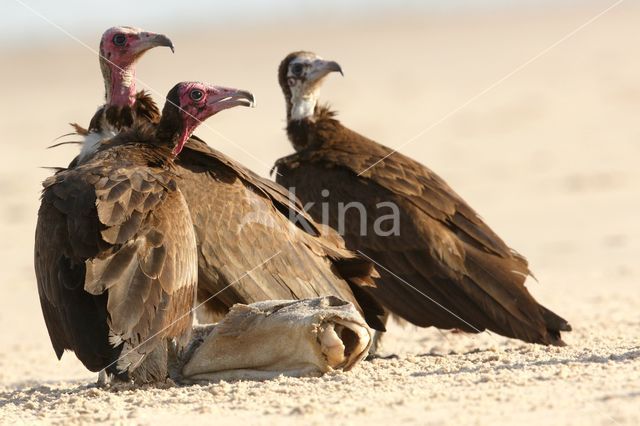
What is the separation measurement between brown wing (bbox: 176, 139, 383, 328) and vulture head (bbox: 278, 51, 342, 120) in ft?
9.58

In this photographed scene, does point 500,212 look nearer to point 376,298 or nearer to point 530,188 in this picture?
point 530,188

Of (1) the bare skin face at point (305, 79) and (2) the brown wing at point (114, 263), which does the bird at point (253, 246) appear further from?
(1) the bare skin face at point (305, 79)

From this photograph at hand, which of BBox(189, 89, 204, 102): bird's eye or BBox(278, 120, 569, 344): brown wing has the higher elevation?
BBox(189, 89, 204, 102): bird's eye

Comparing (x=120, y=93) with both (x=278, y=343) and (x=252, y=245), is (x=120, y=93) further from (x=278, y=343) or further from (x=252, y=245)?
(x=278, y=343)

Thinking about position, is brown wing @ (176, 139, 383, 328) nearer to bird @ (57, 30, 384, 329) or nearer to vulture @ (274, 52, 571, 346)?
bird @ (57, 30, 384, 329)

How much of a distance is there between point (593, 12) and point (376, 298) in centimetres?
5443

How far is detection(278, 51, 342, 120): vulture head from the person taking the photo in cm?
1195

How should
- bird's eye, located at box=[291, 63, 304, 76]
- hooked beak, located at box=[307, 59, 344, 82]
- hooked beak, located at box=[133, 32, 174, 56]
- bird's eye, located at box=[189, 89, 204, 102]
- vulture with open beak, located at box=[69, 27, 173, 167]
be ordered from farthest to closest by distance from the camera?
bird's eye, located at box=[291, 63, 304, 76]
hooked beak, located at box=[307, 59, 344, 82]
hooked beak, located at box=[133, 32, 174, 56]
vulture with open beak, located at box=[69, 27, 173, 167]
bird's eye, located at box=[189, 89, 204, 102]

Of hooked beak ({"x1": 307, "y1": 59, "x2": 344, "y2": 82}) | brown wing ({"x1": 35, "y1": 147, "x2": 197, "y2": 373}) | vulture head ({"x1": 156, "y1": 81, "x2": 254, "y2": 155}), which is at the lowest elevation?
brown wing ({"x1": 35, "y1": 147, "x2": 197, "y2": 373})

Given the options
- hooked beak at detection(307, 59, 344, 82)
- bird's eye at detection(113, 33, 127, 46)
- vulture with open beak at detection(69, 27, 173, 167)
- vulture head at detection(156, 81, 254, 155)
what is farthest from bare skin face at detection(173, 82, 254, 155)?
hooked beak at detection(307, 59, 344, 82)

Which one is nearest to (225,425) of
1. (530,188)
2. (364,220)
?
(364,220)

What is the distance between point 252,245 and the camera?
27.9ft

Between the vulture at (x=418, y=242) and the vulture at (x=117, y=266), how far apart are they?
2425mm

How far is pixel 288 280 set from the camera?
8.50m
